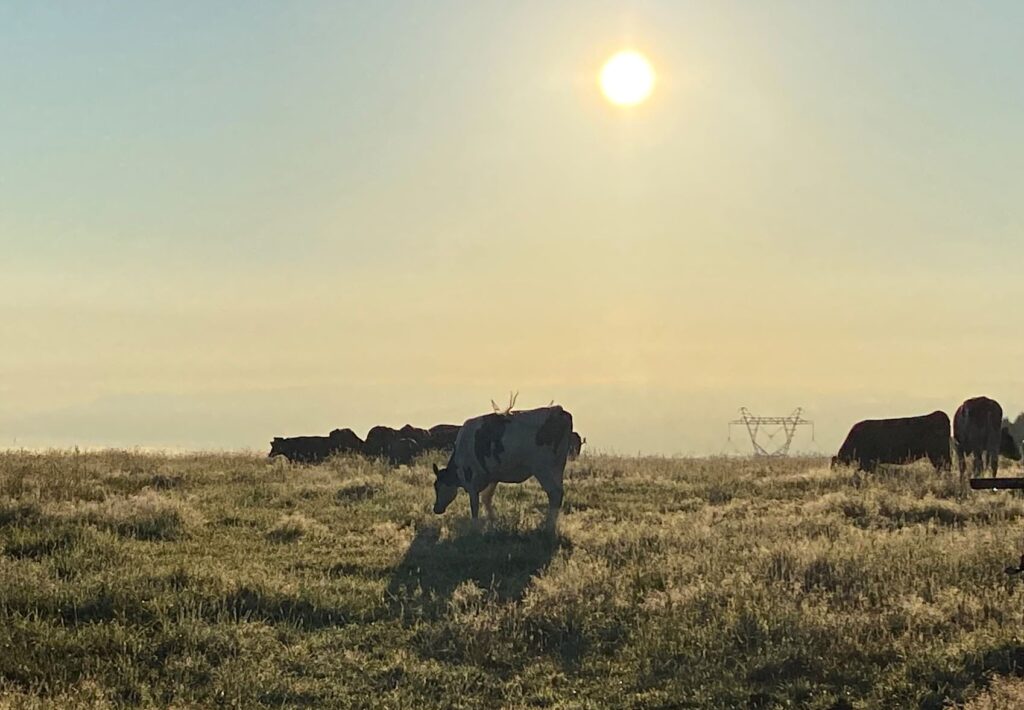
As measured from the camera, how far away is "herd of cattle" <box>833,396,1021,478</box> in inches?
1035

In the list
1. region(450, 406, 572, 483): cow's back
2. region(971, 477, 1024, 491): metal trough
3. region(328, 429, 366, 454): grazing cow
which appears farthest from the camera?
region(328, 429, 366, 454): grazing cow

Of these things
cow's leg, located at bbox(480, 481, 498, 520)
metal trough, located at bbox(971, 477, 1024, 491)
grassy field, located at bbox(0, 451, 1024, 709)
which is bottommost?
grassy field, located at bbox(0, 451, 1024, 709)

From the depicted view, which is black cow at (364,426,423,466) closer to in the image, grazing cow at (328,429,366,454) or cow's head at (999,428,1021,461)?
grazing cow at (328,429,366,454)

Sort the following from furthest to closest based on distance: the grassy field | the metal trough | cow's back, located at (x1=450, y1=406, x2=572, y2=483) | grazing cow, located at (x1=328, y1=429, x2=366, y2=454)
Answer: grazing cow, located at (x1=328, y1=429, x2=366, y2=454)
cow's back, located at (x1=450, y1=406, x2=572, y2=483)
the metal trough
the grassy field

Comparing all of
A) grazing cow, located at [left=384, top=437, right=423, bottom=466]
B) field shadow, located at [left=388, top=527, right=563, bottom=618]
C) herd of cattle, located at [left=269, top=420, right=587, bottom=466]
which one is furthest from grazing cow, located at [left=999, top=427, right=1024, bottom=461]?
field shadow, located at [left=388, top=527, right=563, bottom=618]

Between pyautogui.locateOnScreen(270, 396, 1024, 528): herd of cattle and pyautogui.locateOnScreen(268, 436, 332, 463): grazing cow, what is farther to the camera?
pyautogui.locateOnScreen(268, 436, 332, 463): grazing cow

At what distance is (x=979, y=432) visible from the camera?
26.0m

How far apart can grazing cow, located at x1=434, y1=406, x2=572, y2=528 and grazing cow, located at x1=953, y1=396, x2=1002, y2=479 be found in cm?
1241

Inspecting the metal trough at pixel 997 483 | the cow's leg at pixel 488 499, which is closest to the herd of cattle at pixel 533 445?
the cow's leg at pixel 488 499

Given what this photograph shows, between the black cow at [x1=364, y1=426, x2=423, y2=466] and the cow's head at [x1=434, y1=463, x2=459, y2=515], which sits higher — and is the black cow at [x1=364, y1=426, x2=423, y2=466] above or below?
above

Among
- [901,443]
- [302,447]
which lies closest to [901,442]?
[901,443]

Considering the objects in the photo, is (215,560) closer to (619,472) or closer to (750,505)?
(750,505)

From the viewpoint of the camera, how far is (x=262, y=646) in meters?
10.6

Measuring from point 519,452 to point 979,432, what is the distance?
1378cm
